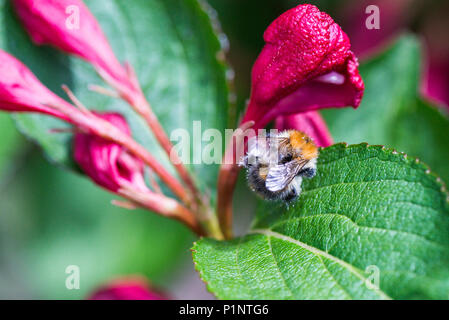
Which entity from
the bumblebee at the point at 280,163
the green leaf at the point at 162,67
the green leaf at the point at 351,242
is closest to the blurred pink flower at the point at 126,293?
the green leaf at the point at 162,67

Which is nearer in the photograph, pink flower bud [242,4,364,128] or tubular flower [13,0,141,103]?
pink flower bud [242,4,364,128]

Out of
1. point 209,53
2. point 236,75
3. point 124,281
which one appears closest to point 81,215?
point 124,281

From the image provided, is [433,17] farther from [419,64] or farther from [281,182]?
[281,182]

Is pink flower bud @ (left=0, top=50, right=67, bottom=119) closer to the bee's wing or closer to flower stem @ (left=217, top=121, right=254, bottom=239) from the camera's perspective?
flower stem @ (left=217, top=121, right=254, bottom=239)

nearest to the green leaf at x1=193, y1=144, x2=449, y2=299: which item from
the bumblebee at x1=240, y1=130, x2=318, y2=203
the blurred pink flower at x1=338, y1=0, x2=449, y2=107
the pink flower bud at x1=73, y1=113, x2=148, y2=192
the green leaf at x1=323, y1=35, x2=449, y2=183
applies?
the bumblebee at x1=240, y1=130, x2=318, y2=203

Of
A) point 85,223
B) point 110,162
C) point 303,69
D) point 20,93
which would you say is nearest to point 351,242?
point 303,69

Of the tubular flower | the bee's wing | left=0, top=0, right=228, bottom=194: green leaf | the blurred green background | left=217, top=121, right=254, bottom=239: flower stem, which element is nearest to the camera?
the bee's wing
